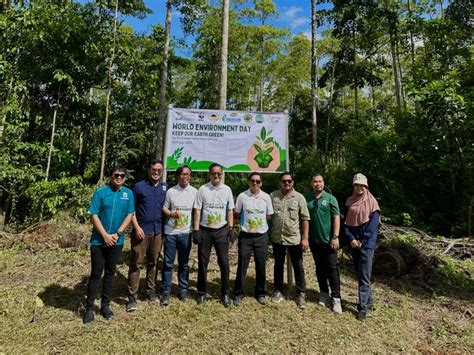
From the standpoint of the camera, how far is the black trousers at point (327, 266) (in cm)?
406

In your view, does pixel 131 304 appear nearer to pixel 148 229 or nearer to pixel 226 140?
pixel 148 229

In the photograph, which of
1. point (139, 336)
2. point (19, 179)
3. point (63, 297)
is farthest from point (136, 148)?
point (139, 336)

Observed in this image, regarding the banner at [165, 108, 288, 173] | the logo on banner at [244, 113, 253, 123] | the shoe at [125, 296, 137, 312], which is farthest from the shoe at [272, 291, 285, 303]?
the logo on banner at [244, 113, 253, 123]

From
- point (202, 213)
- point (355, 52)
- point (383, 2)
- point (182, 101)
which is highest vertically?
point (383, 2)

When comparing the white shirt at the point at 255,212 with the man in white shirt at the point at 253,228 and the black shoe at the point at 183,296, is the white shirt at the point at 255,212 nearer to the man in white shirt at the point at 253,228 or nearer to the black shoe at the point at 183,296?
the man in white shirt at the point at 253,228

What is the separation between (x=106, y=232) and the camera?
3605mm

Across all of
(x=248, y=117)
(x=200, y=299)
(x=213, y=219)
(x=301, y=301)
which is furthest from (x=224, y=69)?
(x=301, y=301)

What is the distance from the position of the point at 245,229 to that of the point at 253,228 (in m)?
0.10

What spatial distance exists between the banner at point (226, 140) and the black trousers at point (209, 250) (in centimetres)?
128

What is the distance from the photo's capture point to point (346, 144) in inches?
412

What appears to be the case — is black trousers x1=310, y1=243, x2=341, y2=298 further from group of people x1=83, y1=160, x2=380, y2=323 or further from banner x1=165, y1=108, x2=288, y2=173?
banner x1=165, y1=108, x2=288, y2=173

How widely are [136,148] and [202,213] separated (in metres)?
11.0

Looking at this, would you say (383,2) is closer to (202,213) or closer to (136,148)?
(136,148)

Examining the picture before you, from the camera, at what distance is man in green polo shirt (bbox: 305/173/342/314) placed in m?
4.04
